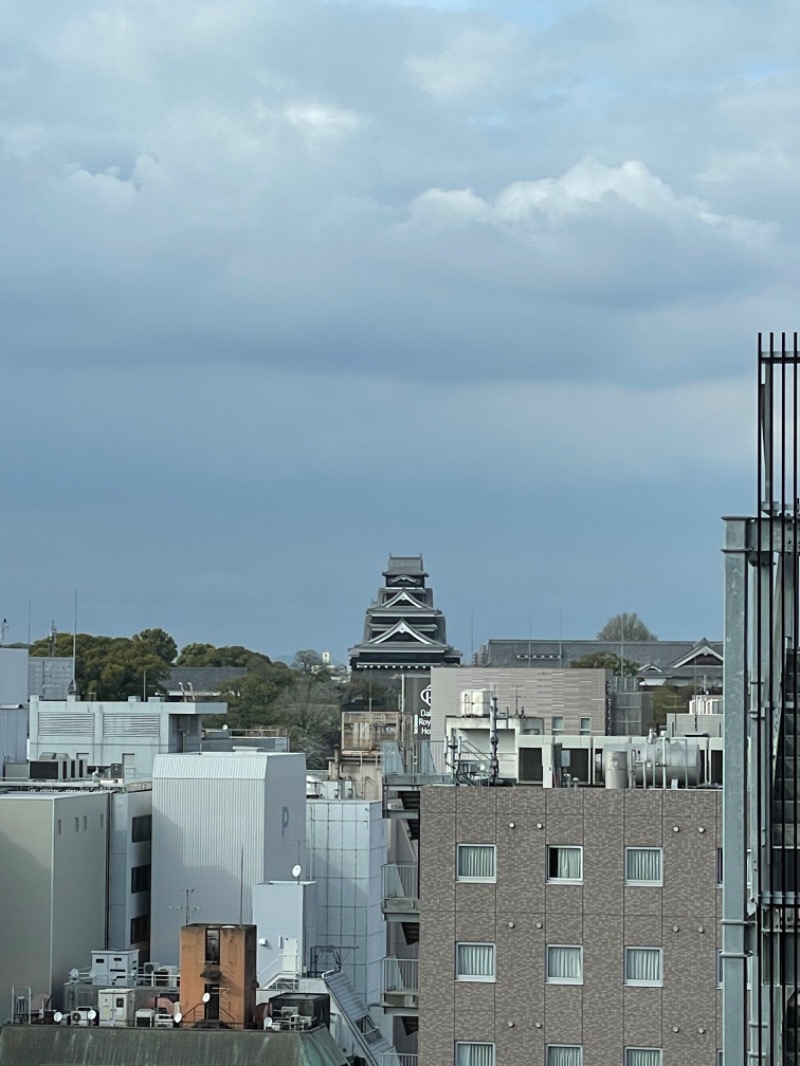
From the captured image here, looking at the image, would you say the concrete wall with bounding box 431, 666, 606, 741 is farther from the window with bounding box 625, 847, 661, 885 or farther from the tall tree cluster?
the window with bounding box 625, 847, 661, 885

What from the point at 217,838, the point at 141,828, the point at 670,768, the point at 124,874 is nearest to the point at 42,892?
the point at 124,874

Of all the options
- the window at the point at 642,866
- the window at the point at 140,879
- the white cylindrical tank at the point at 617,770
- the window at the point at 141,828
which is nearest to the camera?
the window at the point at 642,866

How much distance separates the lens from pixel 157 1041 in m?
46.7

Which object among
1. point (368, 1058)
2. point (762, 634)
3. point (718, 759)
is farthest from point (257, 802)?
point (762, 634)

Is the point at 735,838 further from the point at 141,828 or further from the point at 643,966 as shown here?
the point at 141,828

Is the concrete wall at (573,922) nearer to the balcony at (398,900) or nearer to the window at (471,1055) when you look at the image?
the window at (471,1055)

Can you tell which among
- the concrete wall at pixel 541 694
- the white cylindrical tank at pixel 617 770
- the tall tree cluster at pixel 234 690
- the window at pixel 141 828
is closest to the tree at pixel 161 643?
the tall tree cluster at pixel 234 690

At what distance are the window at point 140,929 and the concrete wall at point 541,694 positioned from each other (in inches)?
1370

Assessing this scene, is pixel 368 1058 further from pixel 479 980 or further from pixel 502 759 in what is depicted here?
pixel 479 980

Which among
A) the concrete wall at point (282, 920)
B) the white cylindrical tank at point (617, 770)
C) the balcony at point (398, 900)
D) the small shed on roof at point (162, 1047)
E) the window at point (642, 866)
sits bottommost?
the small shed on roof at point (162, 1047)

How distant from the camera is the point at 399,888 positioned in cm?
4122

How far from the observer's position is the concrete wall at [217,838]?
64.3m

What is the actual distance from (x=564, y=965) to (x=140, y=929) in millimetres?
35404

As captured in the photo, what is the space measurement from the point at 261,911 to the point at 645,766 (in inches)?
994
